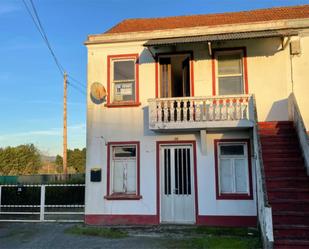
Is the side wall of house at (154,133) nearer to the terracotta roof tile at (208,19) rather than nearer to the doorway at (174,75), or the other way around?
the doorway at (174,75)

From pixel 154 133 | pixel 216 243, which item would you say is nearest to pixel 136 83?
pixel 154 133

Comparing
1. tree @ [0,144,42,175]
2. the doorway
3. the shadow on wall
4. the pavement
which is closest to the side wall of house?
the shadow on wall

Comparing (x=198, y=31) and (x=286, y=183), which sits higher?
(x=198, y=31)

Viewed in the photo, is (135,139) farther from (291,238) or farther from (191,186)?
(291,238)

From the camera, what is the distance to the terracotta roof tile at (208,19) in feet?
46.8

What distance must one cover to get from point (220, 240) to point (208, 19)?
9368mm

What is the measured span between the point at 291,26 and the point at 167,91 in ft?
15.6

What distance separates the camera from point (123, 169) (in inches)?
502

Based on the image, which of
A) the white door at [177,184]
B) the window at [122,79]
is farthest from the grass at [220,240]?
the window at [122,79]

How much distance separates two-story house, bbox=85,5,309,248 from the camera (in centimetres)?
1166

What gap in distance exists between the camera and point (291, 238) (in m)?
8.06

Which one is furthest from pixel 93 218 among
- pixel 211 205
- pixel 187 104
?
pixel 187 104

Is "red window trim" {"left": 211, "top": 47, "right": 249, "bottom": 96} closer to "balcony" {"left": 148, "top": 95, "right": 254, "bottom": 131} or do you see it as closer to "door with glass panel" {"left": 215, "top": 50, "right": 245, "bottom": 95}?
"door with glass panel" {"left": 215, "top": 50, "right": 245, "bottom": 95}

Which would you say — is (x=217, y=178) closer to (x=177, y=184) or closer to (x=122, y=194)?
(x=177, y=184)
